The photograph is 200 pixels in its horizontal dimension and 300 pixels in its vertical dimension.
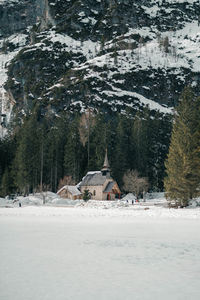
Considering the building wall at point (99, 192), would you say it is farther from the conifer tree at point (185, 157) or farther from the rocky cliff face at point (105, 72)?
the rocky cliff face at point (105, 72)

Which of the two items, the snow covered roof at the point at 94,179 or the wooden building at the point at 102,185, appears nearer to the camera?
the wooden building at the point at 102,185

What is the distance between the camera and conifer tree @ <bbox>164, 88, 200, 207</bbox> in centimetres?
3981

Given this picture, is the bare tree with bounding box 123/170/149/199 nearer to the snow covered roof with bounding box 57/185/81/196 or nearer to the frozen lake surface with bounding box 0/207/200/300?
the snow covered roof with bounding box 57/185/81/196

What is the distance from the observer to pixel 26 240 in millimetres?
15500

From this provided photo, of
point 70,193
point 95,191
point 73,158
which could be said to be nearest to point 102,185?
point 95,191

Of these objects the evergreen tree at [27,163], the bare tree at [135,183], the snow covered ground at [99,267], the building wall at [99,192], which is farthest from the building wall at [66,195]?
the snow covered ground at [99,267]

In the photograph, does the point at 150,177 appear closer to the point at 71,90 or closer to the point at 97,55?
the point at 71,90

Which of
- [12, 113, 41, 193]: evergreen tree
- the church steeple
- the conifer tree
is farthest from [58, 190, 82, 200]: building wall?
the conifer tree

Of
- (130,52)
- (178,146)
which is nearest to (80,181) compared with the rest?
(178,146)

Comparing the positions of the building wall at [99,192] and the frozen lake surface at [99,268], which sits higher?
the building wall at [99,192]

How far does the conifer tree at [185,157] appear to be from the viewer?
3981cm

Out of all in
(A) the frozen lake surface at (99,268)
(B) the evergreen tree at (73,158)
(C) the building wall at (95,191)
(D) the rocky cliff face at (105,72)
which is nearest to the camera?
(A) the frozen lake surface at (99,268)

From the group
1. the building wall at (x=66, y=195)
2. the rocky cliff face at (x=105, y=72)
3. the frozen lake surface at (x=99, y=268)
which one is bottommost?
the frozen lake surface at (x=99, y=268)

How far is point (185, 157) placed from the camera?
4044cm
